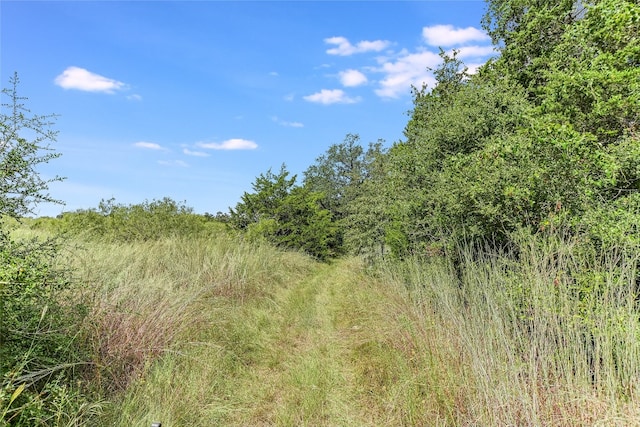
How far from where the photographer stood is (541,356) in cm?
253

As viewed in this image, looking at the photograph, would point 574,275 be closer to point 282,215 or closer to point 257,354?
point 257,354

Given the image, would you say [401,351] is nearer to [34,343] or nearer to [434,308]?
[434,308]

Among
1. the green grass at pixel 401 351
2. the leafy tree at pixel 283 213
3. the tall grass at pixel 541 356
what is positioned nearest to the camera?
the tall grass at pixel 541 356

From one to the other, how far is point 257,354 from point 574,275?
166 inches

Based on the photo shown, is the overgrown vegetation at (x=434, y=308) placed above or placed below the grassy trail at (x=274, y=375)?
above

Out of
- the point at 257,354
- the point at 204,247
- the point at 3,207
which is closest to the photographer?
the point at 3,207

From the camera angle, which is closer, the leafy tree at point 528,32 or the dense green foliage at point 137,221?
the leafy tree at point 528,32

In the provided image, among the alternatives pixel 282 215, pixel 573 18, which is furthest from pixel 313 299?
pixel 282 215

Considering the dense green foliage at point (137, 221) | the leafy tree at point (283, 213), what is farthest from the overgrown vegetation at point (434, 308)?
the leafy tree at point (283, 213)

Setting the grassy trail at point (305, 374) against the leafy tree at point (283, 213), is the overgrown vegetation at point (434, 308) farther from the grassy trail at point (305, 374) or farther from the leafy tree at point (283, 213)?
the leafy tree at point (283, 213)

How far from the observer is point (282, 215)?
21000 mm

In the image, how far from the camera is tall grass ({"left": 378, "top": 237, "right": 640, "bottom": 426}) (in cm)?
227

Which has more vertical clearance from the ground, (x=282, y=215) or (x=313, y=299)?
(x=282, y=215)

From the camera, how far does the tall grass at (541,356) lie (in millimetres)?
2271
